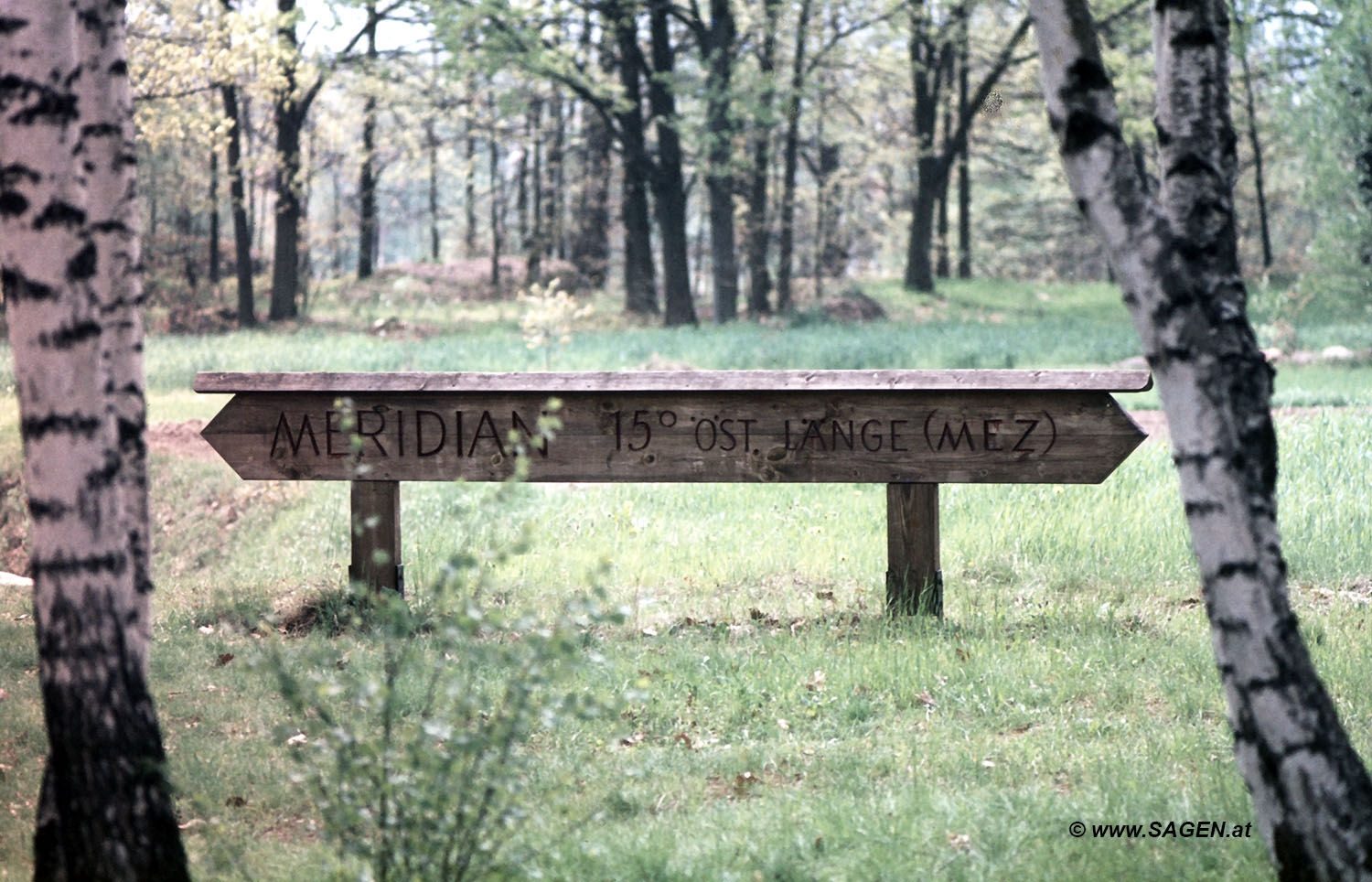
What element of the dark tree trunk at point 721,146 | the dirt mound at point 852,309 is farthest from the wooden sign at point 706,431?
the dirt mound at point 852,309

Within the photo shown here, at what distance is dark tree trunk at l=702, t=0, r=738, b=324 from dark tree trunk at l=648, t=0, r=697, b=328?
0.72m

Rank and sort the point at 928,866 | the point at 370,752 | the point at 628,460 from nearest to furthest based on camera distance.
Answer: the point at 370,752
the point at 928,866
the point at 628,460

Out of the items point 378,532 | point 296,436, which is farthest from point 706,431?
point 296,436

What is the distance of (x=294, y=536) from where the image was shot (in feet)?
33.6

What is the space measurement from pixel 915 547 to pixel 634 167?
2122 cm

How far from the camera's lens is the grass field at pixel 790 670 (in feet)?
11.9

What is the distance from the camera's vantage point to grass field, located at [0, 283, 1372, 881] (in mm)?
3637

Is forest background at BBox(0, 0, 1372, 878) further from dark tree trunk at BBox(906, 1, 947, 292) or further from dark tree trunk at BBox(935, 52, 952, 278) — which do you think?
dark tree trunk at BBox(935, 52, 952, 278)

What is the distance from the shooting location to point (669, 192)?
24.8 m

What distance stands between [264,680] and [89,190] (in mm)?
3061

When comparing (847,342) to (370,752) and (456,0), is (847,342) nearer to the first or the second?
(456,0)

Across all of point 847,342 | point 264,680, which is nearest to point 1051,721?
point 264,680

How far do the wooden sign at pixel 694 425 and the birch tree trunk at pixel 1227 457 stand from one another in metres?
2.70

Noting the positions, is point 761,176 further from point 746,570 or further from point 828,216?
point 746,570
